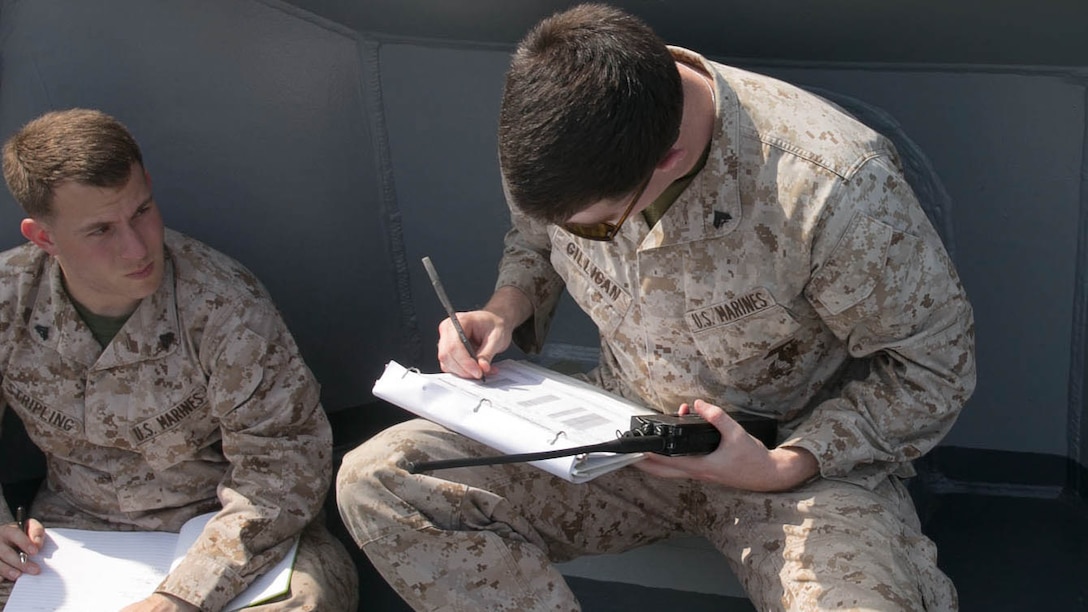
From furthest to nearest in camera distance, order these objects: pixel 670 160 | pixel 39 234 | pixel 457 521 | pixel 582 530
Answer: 1. pixel 39 234
2. pixel 582 530
3. pixel 457 521
4. pixel 670 160

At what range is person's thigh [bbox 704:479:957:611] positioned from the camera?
5.73 ft

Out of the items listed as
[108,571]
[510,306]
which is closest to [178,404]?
[108,571]

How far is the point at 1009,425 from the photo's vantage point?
2.38 metres

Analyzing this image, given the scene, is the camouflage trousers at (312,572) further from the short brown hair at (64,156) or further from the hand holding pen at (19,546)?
the short brown hair at (64,156)

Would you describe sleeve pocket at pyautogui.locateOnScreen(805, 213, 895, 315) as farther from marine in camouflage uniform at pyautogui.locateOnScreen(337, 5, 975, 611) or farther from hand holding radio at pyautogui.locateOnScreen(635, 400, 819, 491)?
hand holding radio at pyautogui.locateOnScreen(635, 400, 819, 491)

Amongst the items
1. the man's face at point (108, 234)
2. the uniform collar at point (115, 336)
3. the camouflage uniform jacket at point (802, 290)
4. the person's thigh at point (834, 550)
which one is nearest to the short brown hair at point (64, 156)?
the man's face at point (108, 234)

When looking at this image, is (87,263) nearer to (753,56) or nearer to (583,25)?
(583,25)

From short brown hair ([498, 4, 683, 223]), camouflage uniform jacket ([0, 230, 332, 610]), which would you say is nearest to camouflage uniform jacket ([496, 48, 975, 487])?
short brown hair ([498, 4, 683, 223])

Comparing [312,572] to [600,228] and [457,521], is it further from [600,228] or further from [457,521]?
[600,228]

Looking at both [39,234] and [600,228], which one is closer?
[600,228]

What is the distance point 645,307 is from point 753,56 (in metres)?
0.55

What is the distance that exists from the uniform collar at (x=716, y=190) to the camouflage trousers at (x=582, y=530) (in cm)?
40

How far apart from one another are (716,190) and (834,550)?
0.52 metres

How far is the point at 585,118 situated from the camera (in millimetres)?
1590
